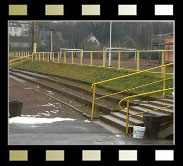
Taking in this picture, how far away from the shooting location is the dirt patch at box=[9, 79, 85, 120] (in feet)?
42.5

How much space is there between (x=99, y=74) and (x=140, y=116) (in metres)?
10.5

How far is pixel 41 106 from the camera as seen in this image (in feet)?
48.4

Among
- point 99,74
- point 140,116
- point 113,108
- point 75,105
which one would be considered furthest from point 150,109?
point 99,74

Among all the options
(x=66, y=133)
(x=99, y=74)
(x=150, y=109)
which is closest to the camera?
(x=66, y=133)

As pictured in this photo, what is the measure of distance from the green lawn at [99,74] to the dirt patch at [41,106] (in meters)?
2.80

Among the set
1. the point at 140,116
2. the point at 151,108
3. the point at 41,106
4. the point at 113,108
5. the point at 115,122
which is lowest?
the point at 41,106

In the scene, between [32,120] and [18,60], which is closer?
[32,120]

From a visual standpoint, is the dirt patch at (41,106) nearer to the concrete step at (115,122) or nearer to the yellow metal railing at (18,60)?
the concrete step at (115,122)

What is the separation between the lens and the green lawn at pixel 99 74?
15.1 m

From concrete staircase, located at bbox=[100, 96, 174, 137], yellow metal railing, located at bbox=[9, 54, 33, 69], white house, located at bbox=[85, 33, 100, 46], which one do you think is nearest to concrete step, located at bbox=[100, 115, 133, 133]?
concrete staircase, located at bbox=[100, 96, 174, 137]

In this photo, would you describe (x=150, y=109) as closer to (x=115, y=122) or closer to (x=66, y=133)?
(x=115, y=122)

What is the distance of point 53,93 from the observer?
731 inches

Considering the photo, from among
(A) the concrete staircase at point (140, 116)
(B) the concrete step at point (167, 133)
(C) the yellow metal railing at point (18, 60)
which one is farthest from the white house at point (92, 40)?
(B) the concrete step at point (167, 133)
